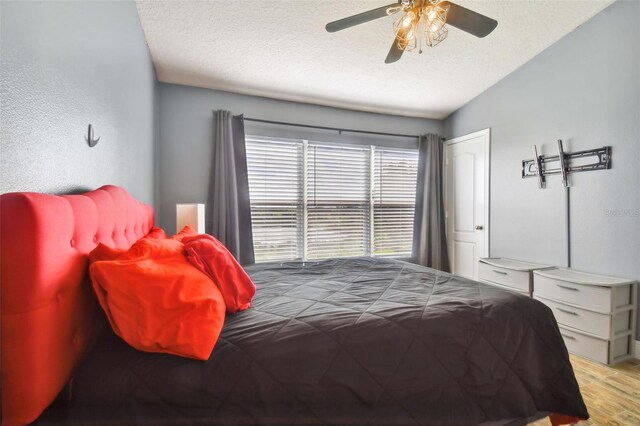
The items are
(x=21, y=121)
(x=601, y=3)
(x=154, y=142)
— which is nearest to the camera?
(x=21, y=121)

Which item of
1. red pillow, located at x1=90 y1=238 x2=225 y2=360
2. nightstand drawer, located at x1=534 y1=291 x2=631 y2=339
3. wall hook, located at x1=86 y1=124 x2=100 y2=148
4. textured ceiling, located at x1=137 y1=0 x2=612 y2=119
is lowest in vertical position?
nightstand drawer, located at x1=534 y1=291 x2=631 y2=339

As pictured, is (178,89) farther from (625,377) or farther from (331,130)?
(625,377)

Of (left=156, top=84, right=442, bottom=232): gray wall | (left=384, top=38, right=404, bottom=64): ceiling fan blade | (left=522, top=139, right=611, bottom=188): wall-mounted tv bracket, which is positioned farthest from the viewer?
(left=156, top=84, right=442, bottom=232): gray wall

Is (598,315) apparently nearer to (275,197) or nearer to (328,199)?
(328,199)

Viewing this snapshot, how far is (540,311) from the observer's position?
1429 mm

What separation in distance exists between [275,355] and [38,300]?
0.66 meters

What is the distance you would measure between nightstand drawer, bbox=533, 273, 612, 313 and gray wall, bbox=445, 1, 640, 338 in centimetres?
38

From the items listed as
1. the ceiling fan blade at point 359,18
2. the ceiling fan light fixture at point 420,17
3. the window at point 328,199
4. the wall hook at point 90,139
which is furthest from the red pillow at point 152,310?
the window at point 328,199

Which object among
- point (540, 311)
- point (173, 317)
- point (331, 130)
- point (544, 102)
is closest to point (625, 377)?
point (540, 311)

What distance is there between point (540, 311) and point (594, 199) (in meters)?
1.89

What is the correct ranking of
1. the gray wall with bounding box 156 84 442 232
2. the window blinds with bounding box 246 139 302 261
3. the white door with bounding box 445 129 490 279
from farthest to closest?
1. the white door with bounding box 445 129 490 279
2. the window blinds with bounding box 246 139 302 261
3. the gray wall with bounding box 156 84 442 232

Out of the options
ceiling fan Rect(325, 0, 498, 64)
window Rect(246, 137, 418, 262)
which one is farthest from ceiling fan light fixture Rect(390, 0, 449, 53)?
window Rect(246, 137, 418, 262)

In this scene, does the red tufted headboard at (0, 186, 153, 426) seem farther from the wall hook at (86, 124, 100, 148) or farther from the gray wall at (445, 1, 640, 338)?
the gray wall at (445, 1, 640, 338)

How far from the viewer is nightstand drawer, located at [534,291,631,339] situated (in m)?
2.21
